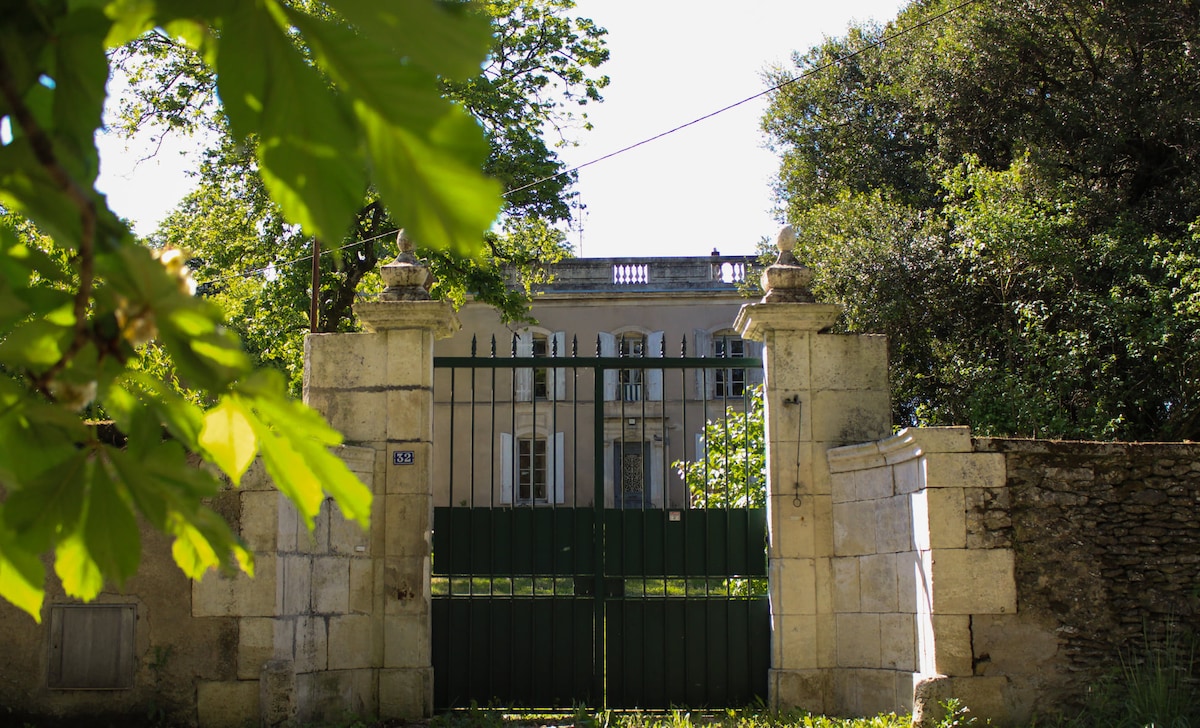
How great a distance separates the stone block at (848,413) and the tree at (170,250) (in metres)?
7.48

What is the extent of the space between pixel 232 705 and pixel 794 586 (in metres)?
3.88

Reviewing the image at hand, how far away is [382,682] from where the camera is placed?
7801mm

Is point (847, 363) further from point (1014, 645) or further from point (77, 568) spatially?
point (77, 568)

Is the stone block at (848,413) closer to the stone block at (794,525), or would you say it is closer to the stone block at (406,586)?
the stone block at (794,525)

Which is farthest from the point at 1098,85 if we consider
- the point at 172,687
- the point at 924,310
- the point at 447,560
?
the point at 172,687

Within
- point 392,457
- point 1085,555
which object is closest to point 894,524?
point 1085,555

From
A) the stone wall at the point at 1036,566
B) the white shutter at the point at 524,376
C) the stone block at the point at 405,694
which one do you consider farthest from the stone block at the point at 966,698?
the white shutter at the point at 524,376

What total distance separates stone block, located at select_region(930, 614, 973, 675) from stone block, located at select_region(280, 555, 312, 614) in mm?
4010

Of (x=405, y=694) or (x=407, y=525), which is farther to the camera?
(x=407, y=525)

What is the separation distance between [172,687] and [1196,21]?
13274mm

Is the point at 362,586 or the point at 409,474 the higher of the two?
the point at 409,474

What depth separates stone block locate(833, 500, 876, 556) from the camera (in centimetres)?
787

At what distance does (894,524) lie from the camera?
7594 mm

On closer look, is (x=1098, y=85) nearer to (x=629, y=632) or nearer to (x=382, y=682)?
(x=629, y=632)
